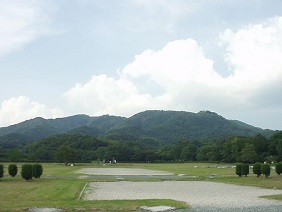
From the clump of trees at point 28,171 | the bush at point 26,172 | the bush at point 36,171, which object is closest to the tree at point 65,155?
the clump of trees at point 28,171

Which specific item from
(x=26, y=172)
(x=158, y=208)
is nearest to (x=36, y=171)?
(x=26, y=172)

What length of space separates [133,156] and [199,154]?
28.5m

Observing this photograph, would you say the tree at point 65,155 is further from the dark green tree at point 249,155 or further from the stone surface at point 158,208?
the stone surface at point 158,208

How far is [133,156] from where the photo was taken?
151000 mm

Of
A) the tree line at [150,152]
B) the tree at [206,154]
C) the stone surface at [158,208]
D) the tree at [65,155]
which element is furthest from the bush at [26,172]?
the tree at [206,154]

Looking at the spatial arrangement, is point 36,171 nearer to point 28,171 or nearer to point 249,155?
point 28,171

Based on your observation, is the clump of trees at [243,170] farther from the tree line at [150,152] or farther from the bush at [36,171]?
the tree line at [150,152]

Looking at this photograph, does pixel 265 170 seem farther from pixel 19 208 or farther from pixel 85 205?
pixel 19 208

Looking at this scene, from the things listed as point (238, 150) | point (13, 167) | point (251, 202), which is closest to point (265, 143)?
point (238, 150)

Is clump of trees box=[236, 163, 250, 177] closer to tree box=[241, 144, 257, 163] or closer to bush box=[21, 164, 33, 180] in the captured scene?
bush box=[21, 164, 33, 180]

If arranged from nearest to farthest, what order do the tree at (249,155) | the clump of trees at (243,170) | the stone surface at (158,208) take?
the stone surface at (158,208) < the clump of trees at (243,170) < the tree at (249,155)

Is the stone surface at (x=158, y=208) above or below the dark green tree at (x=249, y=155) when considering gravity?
below

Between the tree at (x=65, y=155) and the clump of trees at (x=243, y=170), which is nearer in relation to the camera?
the clump of trees at (x=243, y=170)

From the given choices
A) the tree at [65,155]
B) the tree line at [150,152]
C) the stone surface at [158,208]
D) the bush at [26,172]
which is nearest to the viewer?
the stone surface at [158,208]
